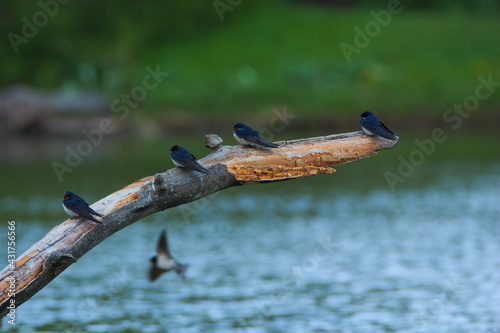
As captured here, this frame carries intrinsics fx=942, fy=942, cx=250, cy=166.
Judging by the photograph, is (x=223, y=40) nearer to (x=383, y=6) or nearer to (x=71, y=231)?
(x=383, y=6)

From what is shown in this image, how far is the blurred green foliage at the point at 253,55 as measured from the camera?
122ft

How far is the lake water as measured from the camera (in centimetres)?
1223

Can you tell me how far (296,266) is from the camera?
50.8ft

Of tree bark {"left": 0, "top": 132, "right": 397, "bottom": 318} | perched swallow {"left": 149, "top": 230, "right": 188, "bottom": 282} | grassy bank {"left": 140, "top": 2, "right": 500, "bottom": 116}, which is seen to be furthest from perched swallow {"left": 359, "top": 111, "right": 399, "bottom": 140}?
grassy bank {"left": 140, "top": 2, "right": 500, "bottom": 116}

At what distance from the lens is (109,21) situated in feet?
141

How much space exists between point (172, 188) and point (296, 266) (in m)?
6.96

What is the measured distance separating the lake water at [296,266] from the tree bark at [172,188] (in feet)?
10.2

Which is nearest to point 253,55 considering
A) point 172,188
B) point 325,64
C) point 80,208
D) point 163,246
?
point 325,64

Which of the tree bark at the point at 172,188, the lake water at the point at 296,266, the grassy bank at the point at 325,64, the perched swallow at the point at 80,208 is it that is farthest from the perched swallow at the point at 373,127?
the grassy bank at the point at 325,64

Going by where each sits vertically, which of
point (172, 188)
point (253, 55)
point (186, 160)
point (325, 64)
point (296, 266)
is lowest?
point (172, 188)

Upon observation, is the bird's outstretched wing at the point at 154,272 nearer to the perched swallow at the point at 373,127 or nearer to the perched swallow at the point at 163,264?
the perched swallow at the point at 163,264

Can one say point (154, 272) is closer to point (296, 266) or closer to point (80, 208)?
point (296, 266)

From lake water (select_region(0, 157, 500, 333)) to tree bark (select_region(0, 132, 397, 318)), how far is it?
10.2 feet

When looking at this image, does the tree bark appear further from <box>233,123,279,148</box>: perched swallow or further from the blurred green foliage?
the blurred green foliage
